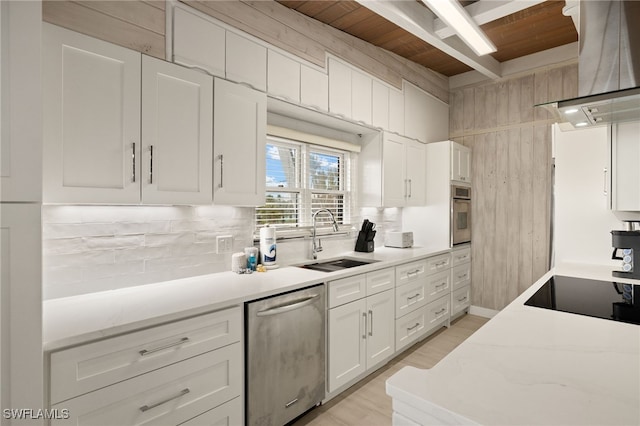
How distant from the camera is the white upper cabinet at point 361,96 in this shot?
3084 mm

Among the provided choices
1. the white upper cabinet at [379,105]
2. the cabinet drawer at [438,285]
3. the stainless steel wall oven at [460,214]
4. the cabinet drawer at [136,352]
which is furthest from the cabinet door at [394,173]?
the cabinet drawer at [136,352]

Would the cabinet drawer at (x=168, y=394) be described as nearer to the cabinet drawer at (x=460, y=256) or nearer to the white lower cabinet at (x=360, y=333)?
the white lower cabinet at (x=360, y=333)

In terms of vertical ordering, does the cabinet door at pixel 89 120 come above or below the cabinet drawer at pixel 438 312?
Result: above

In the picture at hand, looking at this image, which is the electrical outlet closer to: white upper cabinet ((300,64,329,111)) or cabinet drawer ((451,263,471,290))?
white upper cabinet ((300,64,329,111))

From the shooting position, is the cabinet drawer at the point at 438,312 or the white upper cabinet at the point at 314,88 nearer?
the white upper cabinet at the point at 314,88

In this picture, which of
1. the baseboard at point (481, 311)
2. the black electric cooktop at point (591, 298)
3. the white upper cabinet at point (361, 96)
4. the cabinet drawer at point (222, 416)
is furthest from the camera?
the baseboard at point (481, 311)

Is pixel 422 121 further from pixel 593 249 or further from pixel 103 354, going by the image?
pixel 103 354

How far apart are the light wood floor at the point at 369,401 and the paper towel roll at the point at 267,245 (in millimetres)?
1068

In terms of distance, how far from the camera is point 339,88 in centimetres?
294

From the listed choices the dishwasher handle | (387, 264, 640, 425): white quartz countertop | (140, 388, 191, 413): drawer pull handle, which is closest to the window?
the dishwasher handle

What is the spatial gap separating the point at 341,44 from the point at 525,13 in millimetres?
1657

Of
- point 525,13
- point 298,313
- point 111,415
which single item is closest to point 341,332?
point 298,313

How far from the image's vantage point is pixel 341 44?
3018mm

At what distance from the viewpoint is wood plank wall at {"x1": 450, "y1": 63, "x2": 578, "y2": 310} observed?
12.5 feet
